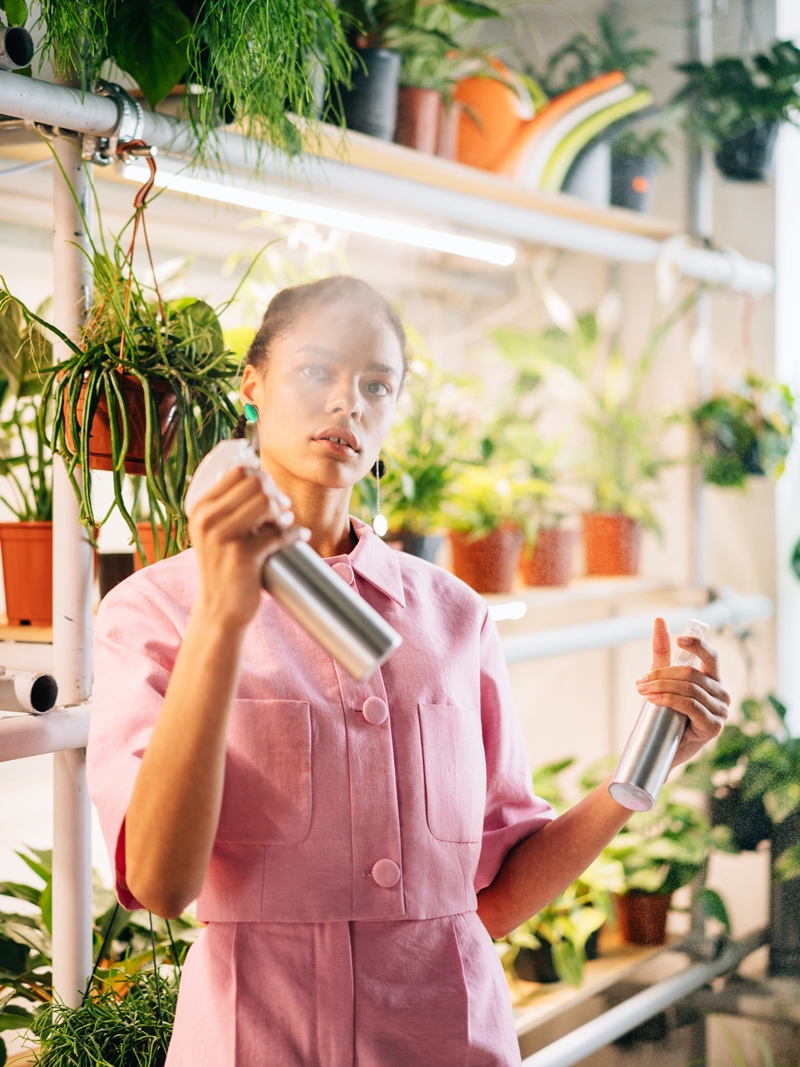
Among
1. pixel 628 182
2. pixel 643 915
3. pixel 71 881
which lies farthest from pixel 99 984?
pixel 628 182

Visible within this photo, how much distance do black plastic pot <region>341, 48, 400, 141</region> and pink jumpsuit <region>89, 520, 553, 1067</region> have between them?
109cm

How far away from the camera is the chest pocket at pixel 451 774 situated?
960 millimetres

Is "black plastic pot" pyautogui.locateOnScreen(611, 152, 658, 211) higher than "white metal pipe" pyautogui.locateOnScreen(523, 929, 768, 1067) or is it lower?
higher

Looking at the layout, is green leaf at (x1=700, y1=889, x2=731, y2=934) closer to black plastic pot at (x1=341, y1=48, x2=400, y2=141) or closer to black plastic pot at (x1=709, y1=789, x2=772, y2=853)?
black plastic pot at (x1=709, y1=789, x2=772, y2=853)

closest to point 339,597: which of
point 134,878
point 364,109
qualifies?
point 134,878

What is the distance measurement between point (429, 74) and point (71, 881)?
1548 mm

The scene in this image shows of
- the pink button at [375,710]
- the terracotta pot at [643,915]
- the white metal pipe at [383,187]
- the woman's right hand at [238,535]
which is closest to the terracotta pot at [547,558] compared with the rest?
the white metal pipe at [383,187]

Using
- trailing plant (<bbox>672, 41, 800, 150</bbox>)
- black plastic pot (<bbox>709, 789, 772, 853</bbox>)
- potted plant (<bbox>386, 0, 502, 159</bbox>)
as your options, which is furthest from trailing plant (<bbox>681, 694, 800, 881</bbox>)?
potted plant (<bbox>386, 0, 502, 159</bbox>)

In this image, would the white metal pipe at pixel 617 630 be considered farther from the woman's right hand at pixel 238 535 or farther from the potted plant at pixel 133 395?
the woman's right hand at pixel 238 535

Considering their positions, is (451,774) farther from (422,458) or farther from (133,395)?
(422,458)

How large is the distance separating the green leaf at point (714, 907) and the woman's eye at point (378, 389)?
187cm

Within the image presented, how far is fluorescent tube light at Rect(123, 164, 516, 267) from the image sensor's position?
1.40 metres

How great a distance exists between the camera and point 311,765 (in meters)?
0.91

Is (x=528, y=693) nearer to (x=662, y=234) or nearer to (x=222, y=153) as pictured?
(x=662, y=234)
